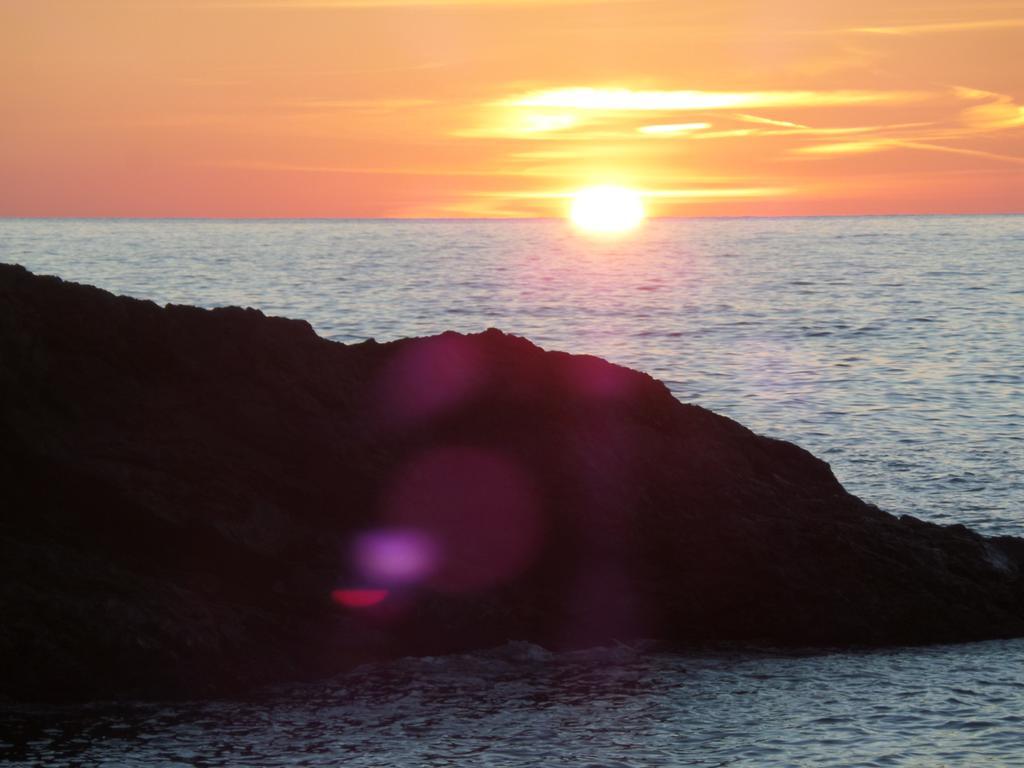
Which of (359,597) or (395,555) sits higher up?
(395,555)

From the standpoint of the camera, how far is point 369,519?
44.6 ft

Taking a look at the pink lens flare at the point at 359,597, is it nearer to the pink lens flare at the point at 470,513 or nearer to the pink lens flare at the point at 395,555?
the pink lens flare at the point at 395,555

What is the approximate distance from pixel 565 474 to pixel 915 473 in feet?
36.8

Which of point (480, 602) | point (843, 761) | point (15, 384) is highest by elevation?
point (15, 384)

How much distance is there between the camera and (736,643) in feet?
45.7

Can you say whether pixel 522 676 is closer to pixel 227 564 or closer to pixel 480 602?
pixel 480 602

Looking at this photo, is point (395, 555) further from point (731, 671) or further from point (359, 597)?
point (731, 671)

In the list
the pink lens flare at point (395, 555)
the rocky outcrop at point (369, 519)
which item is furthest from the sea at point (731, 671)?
the pink lens flare at point (395, 555)

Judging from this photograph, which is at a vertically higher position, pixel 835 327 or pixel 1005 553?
pixel 835 327

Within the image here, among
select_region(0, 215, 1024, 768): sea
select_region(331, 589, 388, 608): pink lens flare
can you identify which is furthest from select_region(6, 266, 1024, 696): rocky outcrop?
select_region(0, 215, 1024, 768): sea

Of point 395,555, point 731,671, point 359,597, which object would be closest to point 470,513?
point 395,555

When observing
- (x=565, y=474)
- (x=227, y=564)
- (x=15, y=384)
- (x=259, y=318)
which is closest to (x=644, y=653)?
(x=565, y=474)

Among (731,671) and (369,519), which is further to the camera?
(369,519)

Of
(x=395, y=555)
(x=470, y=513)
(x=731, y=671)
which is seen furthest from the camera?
(x=470, y=513)
